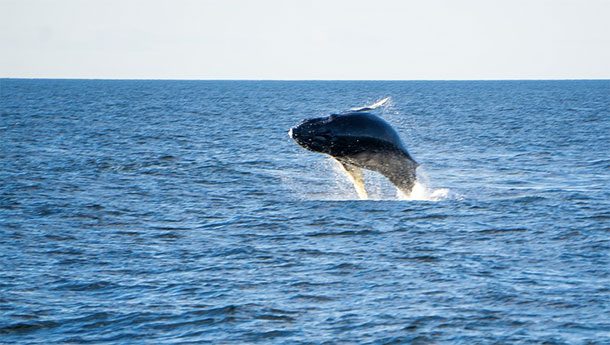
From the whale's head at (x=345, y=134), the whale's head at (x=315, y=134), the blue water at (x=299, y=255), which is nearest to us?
the blue water at (x=299, y=255)

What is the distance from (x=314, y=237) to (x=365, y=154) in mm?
2572

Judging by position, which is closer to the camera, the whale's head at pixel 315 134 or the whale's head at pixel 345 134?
the whale's head at pixel 315 134

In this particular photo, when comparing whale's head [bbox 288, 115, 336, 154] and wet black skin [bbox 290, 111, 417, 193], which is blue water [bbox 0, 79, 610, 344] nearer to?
wet black skin [bbox 290, 111, 417, 193]

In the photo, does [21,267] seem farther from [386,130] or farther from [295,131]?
[386,130]

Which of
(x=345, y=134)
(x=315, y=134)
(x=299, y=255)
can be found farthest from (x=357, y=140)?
(x=299, y=255)

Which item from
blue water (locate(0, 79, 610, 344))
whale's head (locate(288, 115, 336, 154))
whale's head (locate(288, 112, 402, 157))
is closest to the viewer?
blue water (locate(0, 79, 610, 344))

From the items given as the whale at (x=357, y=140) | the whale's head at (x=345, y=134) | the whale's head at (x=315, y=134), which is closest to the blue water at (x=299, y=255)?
the whale at (x=357, y=140)

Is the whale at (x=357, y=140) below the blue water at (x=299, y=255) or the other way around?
the other way around

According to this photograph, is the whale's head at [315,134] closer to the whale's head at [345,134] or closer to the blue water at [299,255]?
the whale's head at [345,134]

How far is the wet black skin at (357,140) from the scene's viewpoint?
25234 millimetres

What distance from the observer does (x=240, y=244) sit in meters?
25.3

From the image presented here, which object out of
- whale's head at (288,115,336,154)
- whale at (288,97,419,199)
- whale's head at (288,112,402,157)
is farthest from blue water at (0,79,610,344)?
whale's head at (288,115,336,154)

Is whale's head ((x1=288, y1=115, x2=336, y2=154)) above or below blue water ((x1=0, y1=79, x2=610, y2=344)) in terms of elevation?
above

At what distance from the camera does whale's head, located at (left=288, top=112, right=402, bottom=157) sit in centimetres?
2516
